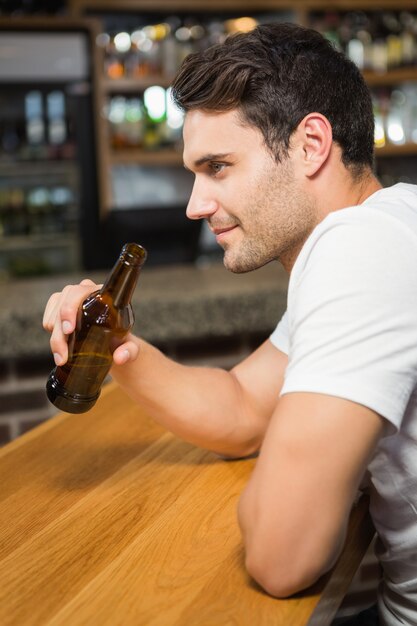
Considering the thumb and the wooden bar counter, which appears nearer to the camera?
the wooden bar counter

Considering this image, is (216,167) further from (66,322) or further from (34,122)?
(34,122)

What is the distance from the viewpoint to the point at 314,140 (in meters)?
1.09

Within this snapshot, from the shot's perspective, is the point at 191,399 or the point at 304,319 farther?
the point at 191,399

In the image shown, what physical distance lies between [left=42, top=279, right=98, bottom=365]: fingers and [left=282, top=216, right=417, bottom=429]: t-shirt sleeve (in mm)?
347

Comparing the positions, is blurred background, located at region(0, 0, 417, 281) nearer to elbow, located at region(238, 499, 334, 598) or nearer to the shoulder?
the shoulder

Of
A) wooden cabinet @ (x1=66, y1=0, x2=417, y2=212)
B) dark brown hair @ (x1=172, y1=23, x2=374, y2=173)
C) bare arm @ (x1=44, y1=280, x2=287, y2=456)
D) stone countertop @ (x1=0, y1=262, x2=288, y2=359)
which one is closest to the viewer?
dark brown hair @ (x1=172, y1=23, x2=374, y2=173)

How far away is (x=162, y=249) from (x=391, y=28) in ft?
7.94

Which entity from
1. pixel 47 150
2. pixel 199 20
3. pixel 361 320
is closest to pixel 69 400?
pixel 361 320

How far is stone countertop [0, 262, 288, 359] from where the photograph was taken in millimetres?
1861

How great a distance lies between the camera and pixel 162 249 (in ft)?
12.3

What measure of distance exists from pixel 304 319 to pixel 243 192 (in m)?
0.30

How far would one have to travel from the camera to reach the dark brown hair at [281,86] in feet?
3.54

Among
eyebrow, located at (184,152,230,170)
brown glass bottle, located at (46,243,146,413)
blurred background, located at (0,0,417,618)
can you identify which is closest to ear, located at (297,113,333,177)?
eyebrow, located at (184,152,230,170)

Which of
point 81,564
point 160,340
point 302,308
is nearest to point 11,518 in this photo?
point 81,564
